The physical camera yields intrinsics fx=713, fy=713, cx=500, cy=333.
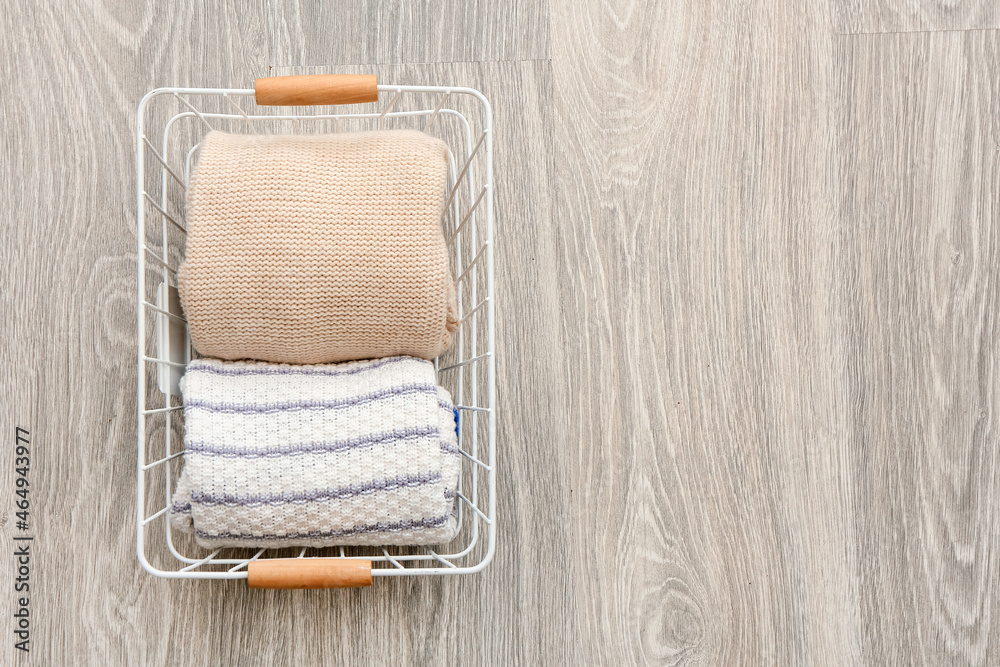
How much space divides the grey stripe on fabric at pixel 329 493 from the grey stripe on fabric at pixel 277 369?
10 centimetres

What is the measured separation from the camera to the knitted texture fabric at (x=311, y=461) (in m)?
0.60

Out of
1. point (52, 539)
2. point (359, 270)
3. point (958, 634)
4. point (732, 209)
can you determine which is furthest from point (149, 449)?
point (958, 634)

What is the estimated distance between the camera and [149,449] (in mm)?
726

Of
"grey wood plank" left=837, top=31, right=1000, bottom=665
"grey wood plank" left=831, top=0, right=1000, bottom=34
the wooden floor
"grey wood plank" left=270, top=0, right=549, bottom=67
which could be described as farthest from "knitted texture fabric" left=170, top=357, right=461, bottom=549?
"grey wood plank" left=831, top=0, right=1000, bottom=34

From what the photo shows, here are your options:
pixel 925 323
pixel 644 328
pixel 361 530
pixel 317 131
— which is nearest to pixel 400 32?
pixel 317 131

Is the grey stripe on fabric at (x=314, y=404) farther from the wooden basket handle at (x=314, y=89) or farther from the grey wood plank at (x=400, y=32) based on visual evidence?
the grey wood plank at (x=400, y=32)

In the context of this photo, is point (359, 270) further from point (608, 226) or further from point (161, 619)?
point (161, 619)

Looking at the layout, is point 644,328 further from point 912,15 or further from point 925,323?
point 912,15

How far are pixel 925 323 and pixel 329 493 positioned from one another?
2.13ft

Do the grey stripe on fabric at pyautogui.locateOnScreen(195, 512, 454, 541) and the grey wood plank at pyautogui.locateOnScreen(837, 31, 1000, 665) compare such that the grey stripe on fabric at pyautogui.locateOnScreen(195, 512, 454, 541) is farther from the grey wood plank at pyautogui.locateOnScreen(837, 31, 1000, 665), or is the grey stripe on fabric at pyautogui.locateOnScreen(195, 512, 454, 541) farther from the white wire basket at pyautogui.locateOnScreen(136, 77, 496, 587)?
the grey wood plank at pyautogui.locateOnScreen(837, 31, 1000, 665)

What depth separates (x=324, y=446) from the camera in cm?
61

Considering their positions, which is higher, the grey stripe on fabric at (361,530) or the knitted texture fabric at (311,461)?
the knitted texture fabric at (311,461)

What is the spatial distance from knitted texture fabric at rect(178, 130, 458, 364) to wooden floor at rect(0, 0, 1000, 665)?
0.56 feet

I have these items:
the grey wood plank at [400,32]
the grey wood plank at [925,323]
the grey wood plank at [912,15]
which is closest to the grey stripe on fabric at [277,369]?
the grey wood plank at [400,32]
